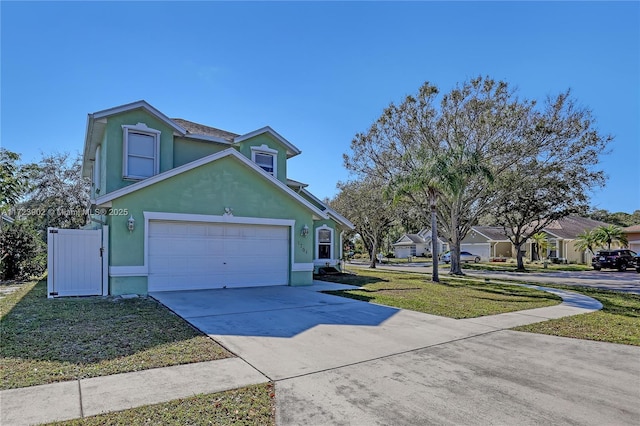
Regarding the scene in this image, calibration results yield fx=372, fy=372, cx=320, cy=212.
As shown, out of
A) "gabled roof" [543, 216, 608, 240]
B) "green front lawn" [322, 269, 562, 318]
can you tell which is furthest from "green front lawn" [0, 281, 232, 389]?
"gabled roof" [543, 216, 608, 240]

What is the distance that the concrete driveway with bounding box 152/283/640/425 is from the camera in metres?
4.08

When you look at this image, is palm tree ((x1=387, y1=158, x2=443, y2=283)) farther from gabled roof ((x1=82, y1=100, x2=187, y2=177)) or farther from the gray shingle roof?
gabled roof ((x1=82, y1=100, x2=187, y2=177))

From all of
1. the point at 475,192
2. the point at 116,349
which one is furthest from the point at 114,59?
the point at 475,192

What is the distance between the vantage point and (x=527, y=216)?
30.8 m

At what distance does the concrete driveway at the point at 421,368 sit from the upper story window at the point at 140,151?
22.2 feet

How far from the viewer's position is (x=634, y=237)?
39.6 metres

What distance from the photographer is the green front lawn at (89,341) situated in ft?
16.5

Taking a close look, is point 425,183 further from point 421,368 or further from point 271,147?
point 421,368

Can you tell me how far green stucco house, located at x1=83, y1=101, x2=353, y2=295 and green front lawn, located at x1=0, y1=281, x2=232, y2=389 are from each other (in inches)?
98.7

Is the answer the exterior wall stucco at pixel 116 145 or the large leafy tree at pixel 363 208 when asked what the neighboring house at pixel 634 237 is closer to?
the large leafy tree at pixel 363 208

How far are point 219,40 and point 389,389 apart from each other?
13248 mm

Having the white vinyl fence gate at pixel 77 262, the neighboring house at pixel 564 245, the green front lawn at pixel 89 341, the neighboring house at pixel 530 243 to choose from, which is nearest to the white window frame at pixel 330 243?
the white vinyl fence gate at pixel 77 262

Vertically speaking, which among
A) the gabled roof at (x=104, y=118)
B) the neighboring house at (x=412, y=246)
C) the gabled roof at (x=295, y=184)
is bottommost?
the neighboring house at (x=412, y=246)

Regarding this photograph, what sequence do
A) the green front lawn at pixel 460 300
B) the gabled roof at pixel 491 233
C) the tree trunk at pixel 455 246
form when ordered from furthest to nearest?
the gabled roof at pixel 491 233, the tree trunk at pixel 455 246, the green front lawn at pixel 460 300
